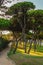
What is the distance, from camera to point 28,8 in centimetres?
3372

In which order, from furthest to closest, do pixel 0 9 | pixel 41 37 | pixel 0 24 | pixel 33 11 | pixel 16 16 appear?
pixel 41 37 → pixel 0 24 → pixel 16 16 → pixel 33 11 → pixel 0 9

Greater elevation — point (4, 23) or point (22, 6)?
point (22, 6)

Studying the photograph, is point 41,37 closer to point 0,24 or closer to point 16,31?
point 16,31

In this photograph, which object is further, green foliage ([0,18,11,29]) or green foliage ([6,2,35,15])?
green foliage ([0,18,11,29])

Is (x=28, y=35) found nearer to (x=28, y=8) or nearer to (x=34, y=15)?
(x=28, y=8)

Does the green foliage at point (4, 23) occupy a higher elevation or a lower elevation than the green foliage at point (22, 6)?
lower

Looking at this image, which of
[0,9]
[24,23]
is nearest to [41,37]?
[24,23]

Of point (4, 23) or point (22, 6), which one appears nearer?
point (22, 6)

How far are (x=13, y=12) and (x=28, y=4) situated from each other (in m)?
2.56

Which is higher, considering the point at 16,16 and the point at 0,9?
the point at 16,16

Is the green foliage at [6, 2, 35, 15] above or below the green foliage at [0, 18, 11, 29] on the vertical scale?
above

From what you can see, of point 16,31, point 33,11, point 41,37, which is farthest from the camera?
point 41,37

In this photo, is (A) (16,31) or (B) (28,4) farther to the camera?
(A) (16,31)

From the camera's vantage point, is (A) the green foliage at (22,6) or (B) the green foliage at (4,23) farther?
(B) the green foliage at (4,23)
